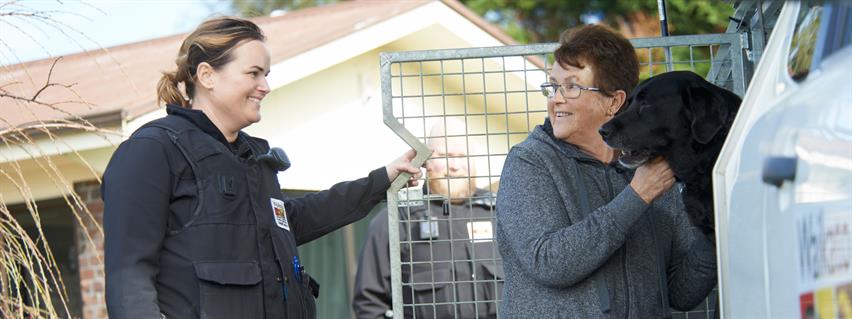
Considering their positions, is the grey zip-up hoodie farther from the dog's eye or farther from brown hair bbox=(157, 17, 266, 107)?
brown hair bbox=(157, 17, 266, 107)

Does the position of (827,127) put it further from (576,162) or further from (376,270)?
(376,270)

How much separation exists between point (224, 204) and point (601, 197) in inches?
46.8

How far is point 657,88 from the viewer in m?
3.49

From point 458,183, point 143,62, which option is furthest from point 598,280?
point 143,62

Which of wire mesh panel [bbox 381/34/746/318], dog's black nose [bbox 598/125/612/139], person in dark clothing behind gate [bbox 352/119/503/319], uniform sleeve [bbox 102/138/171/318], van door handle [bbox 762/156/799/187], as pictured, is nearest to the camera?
van door handle [bbox 762/156/799/187]

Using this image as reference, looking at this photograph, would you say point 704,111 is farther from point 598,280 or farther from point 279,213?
point 279,213

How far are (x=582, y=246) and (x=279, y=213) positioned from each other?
106cm

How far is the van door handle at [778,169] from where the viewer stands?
218 cm

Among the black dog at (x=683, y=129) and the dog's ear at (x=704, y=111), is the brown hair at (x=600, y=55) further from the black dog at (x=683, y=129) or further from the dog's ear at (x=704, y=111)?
the dog's ear at (x=704, y=111)

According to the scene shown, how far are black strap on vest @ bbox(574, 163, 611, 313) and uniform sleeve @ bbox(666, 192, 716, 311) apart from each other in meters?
0.39

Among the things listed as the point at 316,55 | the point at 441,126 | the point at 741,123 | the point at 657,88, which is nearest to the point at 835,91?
the point at 741,123

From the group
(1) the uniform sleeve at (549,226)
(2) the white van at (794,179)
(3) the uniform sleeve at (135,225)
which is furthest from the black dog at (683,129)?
(3) the uniform sleeve at (135,225)

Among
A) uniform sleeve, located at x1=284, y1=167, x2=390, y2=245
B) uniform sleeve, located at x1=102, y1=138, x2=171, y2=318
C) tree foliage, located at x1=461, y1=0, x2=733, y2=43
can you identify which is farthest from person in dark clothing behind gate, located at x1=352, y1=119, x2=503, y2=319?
tree foliage, located at x1=461, y1=0, x2=733, y2=43

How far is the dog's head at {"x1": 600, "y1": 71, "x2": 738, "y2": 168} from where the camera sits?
11.1 ft
